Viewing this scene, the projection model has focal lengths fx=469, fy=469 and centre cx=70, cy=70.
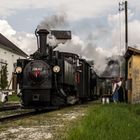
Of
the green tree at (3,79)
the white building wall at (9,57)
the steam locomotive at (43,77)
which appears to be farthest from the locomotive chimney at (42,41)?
the white building wall at (9,57)

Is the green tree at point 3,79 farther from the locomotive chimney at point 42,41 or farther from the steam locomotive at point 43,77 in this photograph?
the steam locomotive at point 43,77

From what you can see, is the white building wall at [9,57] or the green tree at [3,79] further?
the white building wall at [9,57]

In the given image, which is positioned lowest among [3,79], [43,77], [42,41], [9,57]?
[43,77]

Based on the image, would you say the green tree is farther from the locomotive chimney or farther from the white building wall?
the locomotive chimney

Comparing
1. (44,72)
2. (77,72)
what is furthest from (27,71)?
(77,72)

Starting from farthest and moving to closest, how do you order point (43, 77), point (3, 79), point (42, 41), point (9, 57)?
point (9, 57) → point (3, 79) → point (42, 41) → point (43, 77)

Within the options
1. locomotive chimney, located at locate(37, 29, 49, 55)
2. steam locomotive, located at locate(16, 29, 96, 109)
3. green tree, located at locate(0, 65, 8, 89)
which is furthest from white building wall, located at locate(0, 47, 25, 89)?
steam locomotive, located at locate(16, 29, 96, 109)

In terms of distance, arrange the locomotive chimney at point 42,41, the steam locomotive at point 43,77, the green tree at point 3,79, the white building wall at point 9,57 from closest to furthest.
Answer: the steam locomotive at point 43,77, the locomotive chimney at point 42,41, the green tree at point 3,79, the white building wall at point 9,57

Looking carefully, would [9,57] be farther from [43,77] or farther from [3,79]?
[43,77]

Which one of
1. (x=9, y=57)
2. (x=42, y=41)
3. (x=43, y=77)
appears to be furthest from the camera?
(x=9, y=57)

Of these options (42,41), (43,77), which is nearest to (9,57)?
(42,41)

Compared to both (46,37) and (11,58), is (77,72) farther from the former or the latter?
(11,58)

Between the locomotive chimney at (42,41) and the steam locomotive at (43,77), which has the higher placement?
the locomotive chimney at (42,41)

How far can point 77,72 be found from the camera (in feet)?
88.4
